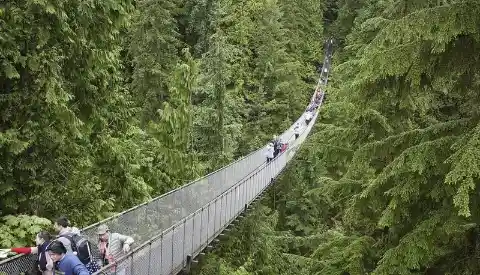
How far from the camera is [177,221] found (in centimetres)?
855

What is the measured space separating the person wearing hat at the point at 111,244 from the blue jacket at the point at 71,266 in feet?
4.57

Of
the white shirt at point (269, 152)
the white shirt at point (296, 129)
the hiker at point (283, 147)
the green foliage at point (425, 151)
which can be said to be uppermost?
the green foliage at point (425, 151)

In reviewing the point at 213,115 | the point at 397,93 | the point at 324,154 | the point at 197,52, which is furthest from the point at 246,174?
the point at 197,52

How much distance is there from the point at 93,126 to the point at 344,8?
133ft

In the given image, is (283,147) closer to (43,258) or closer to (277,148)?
(277,148)

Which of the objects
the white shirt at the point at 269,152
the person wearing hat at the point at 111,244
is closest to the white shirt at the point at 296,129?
the white shirt at the point at 269,152

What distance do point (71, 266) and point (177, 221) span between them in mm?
4725

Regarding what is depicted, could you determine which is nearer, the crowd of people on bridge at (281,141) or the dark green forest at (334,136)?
the dark green forest at (334,136)

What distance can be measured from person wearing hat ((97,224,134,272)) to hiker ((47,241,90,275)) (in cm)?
127

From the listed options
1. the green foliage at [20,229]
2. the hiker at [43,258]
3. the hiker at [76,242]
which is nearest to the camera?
the hiker at [43,258]

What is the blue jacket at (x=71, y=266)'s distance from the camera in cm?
381

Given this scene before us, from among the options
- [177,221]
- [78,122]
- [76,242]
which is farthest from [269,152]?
[76,242]

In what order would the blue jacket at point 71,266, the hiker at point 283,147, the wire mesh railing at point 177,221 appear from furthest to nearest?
1. the hiker at point 283,147
2. the wire mesh railing at point 177,221
3. the blue jacket at point 71,266

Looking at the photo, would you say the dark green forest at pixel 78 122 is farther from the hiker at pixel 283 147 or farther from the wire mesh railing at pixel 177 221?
the hiker at pixel 283 147
